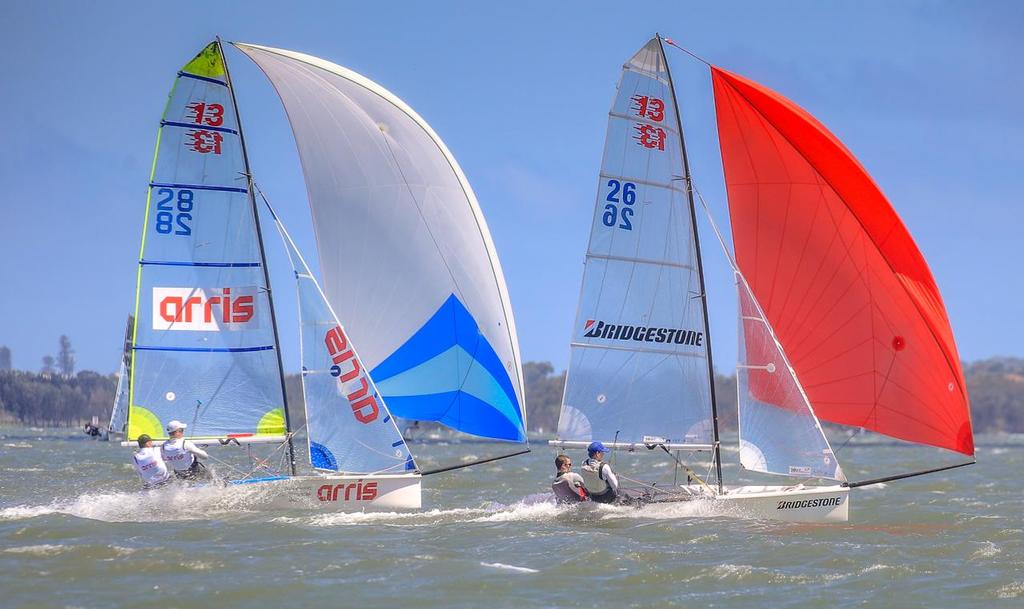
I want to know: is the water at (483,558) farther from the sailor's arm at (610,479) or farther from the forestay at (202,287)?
the forestay at (202,287)

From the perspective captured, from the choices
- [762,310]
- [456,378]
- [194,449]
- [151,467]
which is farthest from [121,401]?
[762,310]

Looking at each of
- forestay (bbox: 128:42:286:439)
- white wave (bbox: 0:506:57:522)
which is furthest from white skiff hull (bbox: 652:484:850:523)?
white wave (bbox: 0:506:57:522)

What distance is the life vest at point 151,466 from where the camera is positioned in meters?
15.6

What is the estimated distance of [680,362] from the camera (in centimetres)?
1609

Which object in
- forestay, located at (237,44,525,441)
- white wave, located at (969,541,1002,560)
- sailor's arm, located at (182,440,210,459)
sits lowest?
white wave, located at (969,541,1002,560)

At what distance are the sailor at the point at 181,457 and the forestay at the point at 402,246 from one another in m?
2.59

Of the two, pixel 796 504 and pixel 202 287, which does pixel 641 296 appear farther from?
pixel 202 287

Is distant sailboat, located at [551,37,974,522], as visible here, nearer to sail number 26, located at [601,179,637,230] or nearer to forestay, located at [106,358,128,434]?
sail number 26, located at [601,179,637,230]

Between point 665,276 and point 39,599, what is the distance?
8.64 meters

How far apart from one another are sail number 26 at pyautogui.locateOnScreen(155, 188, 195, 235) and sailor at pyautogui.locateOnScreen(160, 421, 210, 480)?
255 centimetres

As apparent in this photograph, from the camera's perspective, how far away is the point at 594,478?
15.5 meters

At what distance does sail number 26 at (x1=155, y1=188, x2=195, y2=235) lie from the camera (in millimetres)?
16250

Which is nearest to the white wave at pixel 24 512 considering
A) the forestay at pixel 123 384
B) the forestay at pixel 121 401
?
the forestay at pixel 123 384

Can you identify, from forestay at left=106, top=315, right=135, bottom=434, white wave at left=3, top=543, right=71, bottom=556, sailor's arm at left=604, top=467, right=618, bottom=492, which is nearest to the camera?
white wave at left=3, top=543, right=71, bottom=556
